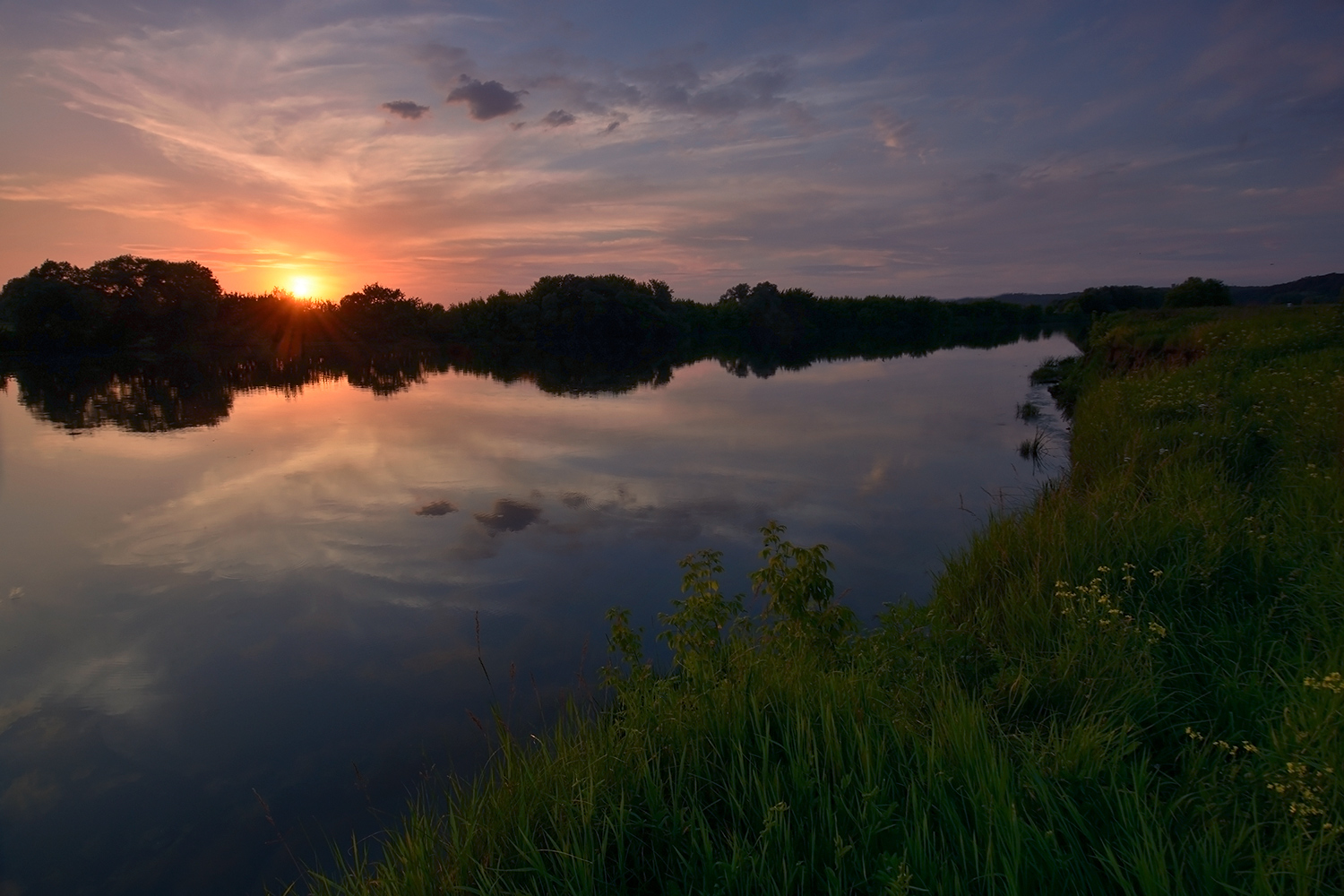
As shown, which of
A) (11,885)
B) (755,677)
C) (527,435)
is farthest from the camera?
(527,435)

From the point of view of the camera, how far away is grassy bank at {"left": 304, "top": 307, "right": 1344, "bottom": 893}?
2549mm

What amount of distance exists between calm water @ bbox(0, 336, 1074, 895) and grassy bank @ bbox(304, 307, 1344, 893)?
1.67m

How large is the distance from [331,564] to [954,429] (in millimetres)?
16557

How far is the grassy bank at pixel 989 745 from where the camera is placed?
2549 mm

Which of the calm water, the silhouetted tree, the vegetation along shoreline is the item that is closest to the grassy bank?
the vegetation along shoreline

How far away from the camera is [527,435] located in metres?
19.1

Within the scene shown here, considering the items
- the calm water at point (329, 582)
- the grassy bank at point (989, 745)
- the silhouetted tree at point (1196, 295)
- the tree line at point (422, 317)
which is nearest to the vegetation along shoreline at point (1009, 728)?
the grassy bank at point (989, 745)

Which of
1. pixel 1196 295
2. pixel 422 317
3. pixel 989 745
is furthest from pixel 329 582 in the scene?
pixel 422 317

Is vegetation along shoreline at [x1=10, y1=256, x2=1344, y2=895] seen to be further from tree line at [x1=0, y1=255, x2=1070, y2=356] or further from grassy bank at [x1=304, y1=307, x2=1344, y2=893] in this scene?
tree line at [x1=0, y1=255, x2=1070, y2=356]

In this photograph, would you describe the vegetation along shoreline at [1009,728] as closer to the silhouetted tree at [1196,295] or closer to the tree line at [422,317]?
the silhouetted tree at [1196,295]

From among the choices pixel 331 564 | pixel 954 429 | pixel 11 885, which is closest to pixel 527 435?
pixel 331 564

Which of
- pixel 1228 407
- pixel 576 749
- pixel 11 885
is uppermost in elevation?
pixel 1228 407

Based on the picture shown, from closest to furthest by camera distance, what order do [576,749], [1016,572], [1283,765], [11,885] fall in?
1. [1283,765]
2. [576,749]
3. [11,885]
4. [1016,572]

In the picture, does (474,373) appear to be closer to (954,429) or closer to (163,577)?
(954,429)
